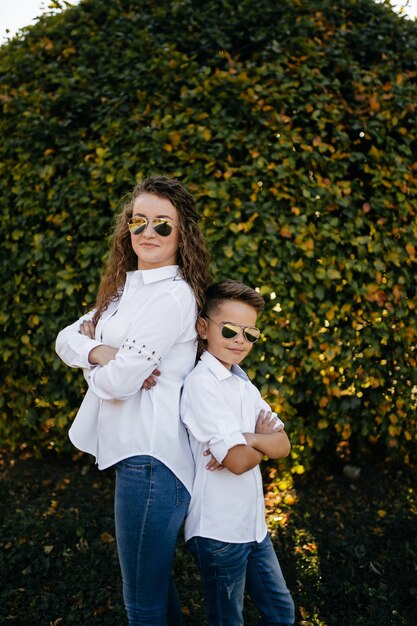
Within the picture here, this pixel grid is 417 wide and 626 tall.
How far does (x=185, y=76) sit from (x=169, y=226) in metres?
2.06

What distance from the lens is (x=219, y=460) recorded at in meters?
1.93

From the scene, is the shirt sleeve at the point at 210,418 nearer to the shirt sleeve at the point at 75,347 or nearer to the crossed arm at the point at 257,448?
the crossed arm at the point at 257,448

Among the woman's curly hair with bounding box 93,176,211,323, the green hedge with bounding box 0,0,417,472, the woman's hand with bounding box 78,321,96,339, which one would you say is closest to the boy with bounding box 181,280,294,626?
the woman's curly hair with bounding box 93,176,211,323

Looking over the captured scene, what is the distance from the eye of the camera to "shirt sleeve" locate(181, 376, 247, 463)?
6.33 ft

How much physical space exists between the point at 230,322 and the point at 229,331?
0.13ft

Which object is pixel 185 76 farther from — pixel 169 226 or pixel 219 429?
pixel 219 429

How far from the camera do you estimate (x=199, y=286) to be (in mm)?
2260

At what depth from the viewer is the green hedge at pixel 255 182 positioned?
355 centimetres

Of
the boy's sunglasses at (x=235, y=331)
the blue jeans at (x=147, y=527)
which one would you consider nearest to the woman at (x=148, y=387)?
the blue jeans at (x=147, y=527)

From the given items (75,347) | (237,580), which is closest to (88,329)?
(75,347)

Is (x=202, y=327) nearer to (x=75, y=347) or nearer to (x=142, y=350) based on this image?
(x=142, y=350)

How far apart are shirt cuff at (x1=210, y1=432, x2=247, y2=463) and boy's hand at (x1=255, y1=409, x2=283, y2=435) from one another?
216 mm

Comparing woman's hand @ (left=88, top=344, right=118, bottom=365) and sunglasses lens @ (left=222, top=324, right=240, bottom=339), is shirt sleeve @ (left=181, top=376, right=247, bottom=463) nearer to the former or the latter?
sunglasses lens @ (left=222, top=324, right=240, bottom=339)

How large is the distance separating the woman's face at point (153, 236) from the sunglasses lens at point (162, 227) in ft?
0.04
